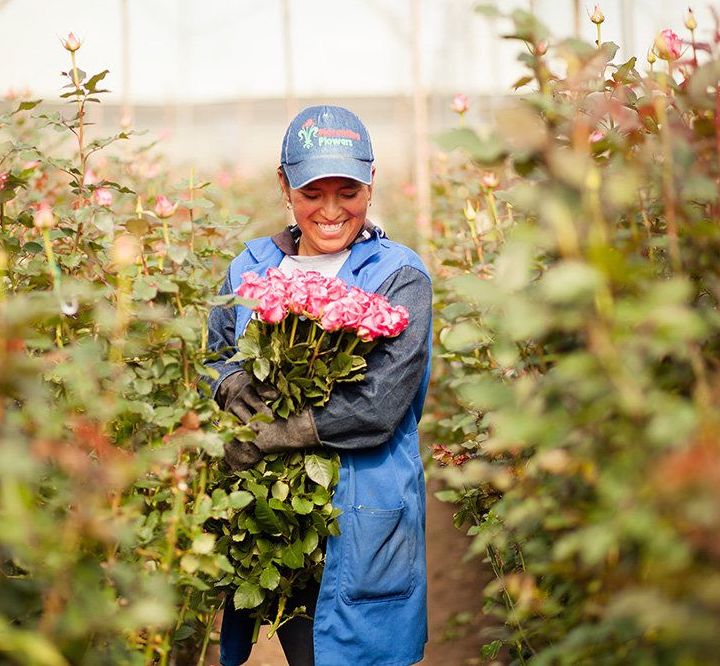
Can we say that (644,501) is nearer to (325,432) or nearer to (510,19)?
(510,19)

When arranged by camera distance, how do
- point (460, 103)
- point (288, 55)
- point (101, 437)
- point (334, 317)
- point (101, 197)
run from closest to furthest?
point (101, 437) < point (334, 317) < point (101, 197) < point (460, 103) < point (288, 55)

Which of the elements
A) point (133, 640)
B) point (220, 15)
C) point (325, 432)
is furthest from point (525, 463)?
point (220, 15)

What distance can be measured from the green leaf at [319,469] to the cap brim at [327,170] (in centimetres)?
63

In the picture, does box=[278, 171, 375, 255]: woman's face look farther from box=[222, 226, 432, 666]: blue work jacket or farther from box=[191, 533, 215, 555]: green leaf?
box=[191, 533, 215, 555]: green leaf

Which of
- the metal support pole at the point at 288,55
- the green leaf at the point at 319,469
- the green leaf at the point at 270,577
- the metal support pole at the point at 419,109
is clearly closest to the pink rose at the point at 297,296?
the green leaf at the point at 319,469

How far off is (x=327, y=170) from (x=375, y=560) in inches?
34.7

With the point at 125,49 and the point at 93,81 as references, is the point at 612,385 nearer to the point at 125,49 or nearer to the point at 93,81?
the point at 93,81

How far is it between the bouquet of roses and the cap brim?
296mm

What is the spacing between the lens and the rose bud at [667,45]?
1.58 m

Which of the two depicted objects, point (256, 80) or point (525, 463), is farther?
point (256, 80)

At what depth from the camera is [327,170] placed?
7.24 ft

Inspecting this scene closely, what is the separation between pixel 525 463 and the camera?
184 centimetres

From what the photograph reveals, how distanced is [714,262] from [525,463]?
66 cm

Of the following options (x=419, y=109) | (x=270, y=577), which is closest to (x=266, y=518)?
(x=270, y=577)
